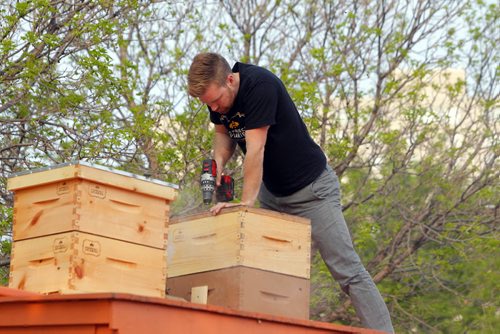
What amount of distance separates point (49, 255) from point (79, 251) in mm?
232

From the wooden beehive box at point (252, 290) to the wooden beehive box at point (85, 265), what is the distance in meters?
0.50

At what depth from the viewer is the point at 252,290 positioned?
5820mm

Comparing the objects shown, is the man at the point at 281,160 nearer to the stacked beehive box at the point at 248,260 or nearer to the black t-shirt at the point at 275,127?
the black t-shirt at the point at 275,127

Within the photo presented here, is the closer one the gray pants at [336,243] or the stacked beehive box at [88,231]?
the stacked beehive box at [88,231]

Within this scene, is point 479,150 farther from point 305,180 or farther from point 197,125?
point 305,180

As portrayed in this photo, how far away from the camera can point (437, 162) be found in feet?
52.9

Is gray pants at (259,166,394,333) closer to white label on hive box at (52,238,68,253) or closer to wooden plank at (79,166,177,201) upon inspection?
wooden plank at (79,166,177,201)

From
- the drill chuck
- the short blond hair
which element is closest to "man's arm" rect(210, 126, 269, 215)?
the drill chuck

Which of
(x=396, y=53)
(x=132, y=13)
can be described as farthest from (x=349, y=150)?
(x=132, y=13)

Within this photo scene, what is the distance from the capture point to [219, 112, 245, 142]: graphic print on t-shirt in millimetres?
6268

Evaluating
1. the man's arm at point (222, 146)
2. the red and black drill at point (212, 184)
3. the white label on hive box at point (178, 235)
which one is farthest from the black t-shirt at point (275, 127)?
the white label on hive box at point (178, 235)

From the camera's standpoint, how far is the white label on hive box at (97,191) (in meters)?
5.27

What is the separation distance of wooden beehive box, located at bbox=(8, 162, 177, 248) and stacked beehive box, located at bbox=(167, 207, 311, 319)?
495 millimetres

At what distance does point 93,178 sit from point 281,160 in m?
1.47
